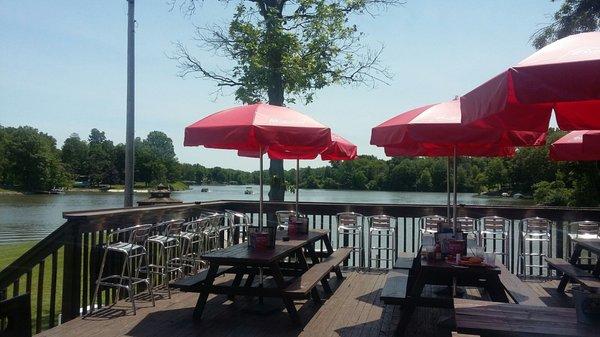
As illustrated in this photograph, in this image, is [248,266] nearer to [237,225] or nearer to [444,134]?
[444,134]

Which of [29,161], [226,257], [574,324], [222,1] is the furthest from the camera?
[29,161]

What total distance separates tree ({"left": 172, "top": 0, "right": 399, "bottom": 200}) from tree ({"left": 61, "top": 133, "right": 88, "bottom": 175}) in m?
58.1

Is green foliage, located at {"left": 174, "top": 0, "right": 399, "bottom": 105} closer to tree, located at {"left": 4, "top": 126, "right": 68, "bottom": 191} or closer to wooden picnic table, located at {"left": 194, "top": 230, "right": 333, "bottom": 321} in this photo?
wooden picnic table, located at {"left": 194, "top": 230, "right": 333, "bottom": 321}

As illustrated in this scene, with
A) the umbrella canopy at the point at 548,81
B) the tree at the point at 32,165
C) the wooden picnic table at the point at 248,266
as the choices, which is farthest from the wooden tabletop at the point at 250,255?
the tree at the point at 32,165

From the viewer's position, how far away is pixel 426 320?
17.0ft

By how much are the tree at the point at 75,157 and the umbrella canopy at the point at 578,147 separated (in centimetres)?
6726

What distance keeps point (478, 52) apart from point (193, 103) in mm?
8691

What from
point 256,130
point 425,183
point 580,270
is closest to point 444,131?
point 256,130

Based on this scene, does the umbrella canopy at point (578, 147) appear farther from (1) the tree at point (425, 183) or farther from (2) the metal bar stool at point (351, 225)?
(1) the tree at point (425, 183)

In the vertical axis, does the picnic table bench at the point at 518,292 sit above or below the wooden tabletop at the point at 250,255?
below

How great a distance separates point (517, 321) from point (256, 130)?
2.77m

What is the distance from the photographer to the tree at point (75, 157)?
2714 inches

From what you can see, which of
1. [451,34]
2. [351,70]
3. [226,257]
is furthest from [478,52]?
[226,257]

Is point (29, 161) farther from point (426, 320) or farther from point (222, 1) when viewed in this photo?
point (426, 320)
